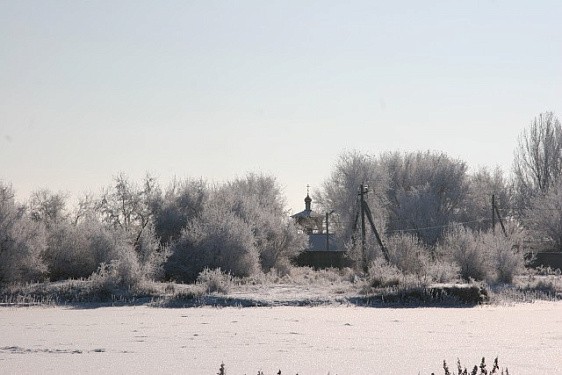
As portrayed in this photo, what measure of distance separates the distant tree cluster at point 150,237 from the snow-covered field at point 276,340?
287 inches

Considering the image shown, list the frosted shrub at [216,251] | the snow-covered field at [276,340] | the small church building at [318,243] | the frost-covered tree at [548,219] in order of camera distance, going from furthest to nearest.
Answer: the frost-covered tree at [548,219], the small church building at [318,243], the frosted shrub at [216,251], the snow-covered field at [276,340]

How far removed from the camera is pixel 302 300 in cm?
2941

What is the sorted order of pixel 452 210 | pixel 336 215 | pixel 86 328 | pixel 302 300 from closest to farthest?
pixel 86 328, pixel 302 300, pixel 452 210, pixel 336 215

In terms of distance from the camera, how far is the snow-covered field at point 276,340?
597 inches

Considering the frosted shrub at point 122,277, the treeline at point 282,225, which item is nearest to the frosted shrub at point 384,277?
the treeline at point 282,225

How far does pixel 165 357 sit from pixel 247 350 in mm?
1721

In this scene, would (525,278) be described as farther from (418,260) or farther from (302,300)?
(302,300)

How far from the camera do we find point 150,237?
36.8 metres

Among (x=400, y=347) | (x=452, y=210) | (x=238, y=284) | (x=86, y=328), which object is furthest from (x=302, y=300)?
(x=452, y=210)

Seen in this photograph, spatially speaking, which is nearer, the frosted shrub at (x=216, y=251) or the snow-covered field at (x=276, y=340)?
the snow-covered field at (x=276, y=340)

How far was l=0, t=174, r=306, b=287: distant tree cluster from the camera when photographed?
113 ft

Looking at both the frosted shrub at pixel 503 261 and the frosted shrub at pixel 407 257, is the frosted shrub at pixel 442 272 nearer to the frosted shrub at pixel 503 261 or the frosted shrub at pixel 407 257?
the frosted shrub at pixel 407 257

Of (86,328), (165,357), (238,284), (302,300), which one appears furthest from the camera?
(238,284)

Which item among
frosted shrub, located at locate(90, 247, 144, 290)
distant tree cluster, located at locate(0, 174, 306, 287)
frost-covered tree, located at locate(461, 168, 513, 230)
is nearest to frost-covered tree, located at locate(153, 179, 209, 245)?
distant tree cluster, located at locate(0, 174, 306, 287)
